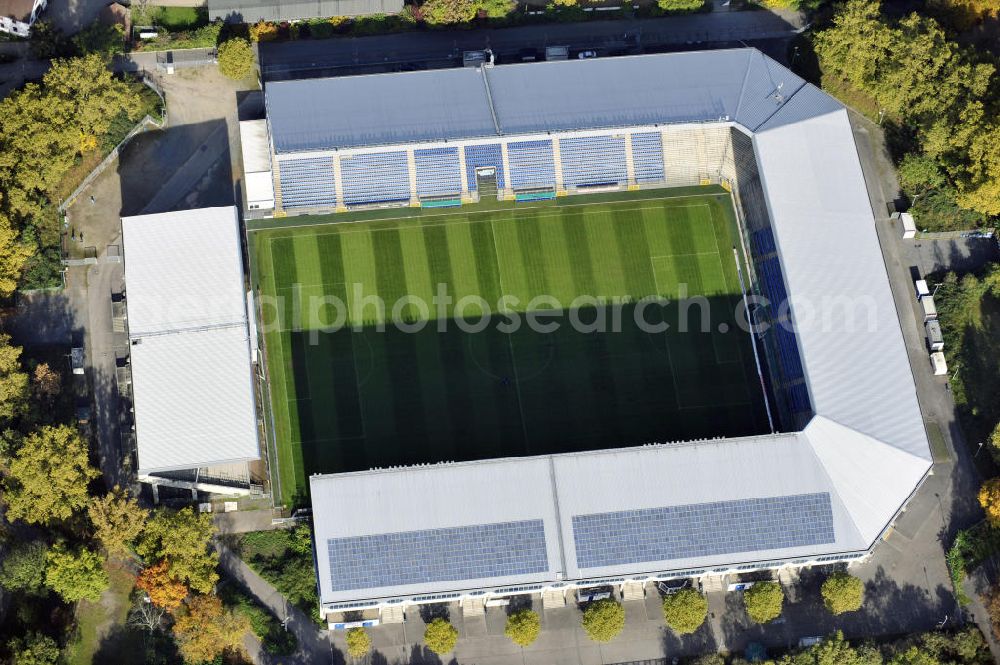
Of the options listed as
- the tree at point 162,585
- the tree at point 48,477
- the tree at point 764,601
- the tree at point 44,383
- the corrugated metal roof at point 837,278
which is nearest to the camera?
the tree at point 162,585

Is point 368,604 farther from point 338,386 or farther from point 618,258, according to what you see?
point 618,258

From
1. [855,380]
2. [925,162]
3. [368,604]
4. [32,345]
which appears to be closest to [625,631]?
[368,604]

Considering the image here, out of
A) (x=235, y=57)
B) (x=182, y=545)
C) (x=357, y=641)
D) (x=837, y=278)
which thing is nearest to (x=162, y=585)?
(x=182, y=545)

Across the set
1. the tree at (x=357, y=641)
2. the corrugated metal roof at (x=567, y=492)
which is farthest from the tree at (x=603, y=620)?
the tree at (x=357, y=641)

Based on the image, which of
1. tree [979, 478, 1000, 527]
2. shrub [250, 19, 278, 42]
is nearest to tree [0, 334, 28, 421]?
shrub [250, 19, 278, 42]

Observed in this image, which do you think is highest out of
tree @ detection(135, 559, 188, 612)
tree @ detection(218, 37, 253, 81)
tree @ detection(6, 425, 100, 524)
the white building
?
the white building

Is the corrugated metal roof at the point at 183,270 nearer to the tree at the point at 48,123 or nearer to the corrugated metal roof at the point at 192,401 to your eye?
the corrugated metal roof at the point at 192,401

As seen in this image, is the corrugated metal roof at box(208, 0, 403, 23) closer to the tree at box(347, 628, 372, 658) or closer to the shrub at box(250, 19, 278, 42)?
the shrub at box(250, 19, 278, 42)
